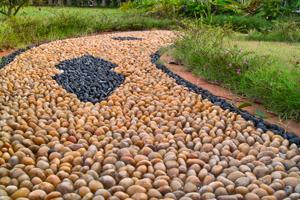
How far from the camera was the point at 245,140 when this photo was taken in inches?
112

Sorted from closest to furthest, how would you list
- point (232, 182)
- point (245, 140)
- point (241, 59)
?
point (232, 182)
point (245, 140)
point (241, 59)

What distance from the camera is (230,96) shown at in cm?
390

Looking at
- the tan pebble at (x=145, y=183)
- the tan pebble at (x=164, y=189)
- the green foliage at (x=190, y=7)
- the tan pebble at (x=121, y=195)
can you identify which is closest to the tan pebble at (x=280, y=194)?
the tan pebble at (x=164, y=189)

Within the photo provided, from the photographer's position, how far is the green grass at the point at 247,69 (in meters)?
3.35

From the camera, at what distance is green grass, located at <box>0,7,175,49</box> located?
23.6ft

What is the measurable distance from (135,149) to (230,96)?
153 centimetres

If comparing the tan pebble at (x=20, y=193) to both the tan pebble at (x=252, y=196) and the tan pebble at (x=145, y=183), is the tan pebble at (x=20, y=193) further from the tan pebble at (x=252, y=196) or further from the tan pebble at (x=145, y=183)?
the tan pebble at (x=252, y=196)

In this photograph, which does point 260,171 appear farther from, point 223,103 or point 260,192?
point 223,103

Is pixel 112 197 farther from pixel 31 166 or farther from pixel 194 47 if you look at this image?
pixel 194 47

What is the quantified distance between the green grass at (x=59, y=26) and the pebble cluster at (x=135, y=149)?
3239 mm

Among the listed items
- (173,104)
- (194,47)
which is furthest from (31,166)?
(194,47)

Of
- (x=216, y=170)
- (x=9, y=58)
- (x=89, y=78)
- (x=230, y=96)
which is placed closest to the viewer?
(x=216, y=170)

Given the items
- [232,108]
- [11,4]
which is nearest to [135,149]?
[232,108]

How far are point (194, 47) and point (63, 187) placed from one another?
132 inches
